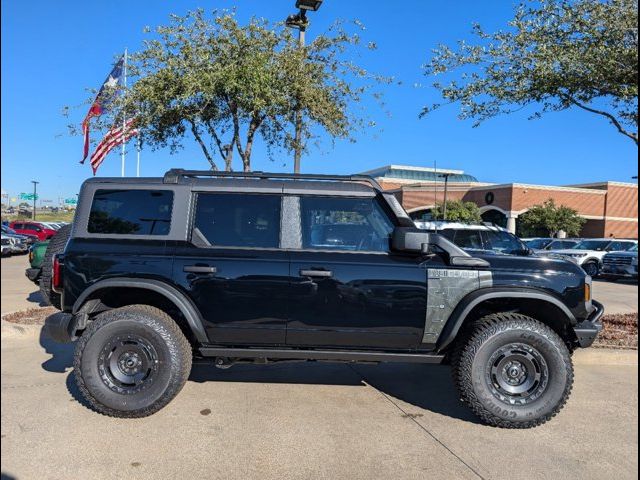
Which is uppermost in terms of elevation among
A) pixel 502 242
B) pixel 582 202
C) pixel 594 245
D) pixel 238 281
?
pixel 582 202

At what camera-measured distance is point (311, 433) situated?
376 centimetres

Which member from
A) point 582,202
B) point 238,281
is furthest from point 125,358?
point 582,202

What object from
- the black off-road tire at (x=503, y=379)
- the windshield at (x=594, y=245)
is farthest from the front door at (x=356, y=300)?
the windshield at (x=594, y=245)

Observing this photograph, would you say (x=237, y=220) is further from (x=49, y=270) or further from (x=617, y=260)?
(x=617, y=260)

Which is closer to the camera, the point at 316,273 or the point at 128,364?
the point at 316,273

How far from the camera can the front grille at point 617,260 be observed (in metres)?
17.7

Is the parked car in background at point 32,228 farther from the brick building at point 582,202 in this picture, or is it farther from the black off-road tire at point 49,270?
the brick building at point 582,202

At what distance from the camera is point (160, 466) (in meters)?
3.21

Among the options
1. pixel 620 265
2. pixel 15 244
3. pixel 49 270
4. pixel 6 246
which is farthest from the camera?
pixel 15 244

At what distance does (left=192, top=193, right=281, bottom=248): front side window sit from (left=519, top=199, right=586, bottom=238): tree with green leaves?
1947 inches

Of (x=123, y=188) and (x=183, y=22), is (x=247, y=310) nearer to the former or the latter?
(x=123, y=188)

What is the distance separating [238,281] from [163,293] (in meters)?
0.61

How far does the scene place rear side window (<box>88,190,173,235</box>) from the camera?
13.8 ft

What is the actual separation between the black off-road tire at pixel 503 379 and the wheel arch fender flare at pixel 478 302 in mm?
195
